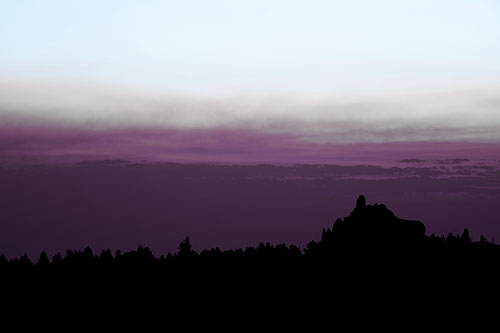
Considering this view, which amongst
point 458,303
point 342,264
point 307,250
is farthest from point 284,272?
point 458,303

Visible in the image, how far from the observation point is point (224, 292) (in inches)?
7589

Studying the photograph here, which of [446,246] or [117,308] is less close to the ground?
[446,246]

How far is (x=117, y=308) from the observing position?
7648 inches

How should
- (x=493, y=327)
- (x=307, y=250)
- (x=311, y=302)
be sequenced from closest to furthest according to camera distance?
(x=493, y=327) → (x=311, y=302) → (x=307, y=250)

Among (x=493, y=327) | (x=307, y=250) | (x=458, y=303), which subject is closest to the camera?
(x=493, y=327)

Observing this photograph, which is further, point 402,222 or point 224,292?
point 224,292

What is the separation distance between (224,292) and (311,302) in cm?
3233

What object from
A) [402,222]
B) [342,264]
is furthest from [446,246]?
[342,264]

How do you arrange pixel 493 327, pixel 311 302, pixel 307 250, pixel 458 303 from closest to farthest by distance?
pixel 493 327 < pixel 458 303 < pixel 311 302 < pixel 307 250

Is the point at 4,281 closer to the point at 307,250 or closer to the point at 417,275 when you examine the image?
the point at 307,250

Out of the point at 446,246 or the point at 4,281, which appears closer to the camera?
the point at 446,246

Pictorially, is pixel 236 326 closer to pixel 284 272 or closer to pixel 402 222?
pixel 284 272

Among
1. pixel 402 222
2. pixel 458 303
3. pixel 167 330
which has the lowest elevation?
pixel 167 330

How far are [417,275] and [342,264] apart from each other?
1786 centimetres
